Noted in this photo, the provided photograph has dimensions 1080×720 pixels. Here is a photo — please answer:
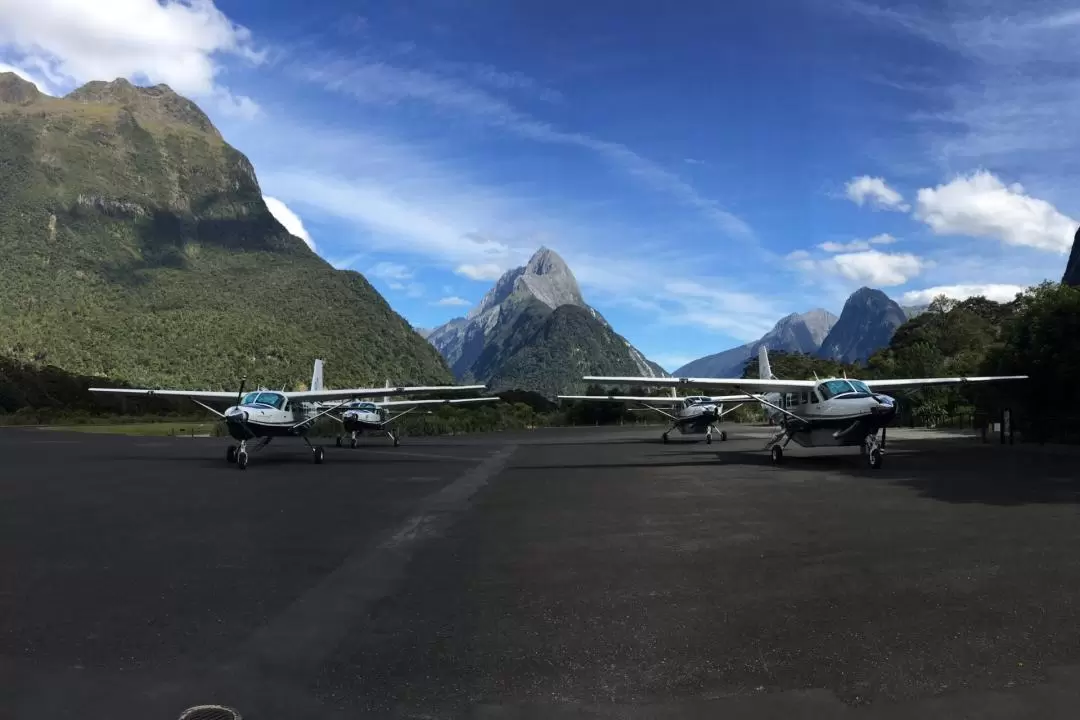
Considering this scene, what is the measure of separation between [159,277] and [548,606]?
139193 mm

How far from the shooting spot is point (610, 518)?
1164 centimetres

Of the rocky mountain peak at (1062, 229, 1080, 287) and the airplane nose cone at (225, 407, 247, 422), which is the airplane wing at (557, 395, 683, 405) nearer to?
the airplane nose cone at (225, 407, 247, 422)

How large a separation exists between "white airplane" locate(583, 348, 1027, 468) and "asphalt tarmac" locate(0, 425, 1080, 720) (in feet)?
19.6

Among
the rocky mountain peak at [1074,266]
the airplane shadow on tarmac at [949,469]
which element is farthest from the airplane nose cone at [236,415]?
the rocky mountain peak at [1074,266]

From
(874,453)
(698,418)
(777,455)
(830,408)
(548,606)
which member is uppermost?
(830,408)

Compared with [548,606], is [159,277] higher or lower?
higher

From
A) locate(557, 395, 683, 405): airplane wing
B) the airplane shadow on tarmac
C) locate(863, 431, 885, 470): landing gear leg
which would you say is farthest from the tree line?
locate(863, 431, 885, 470): landing gear leg

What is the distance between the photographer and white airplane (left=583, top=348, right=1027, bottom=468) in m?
20.0

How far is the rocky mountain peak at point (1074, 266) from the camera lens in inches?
→ 3974

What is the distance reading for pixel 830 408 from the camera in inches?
836

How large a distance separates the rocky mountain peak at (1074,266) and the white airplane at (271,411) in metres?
105

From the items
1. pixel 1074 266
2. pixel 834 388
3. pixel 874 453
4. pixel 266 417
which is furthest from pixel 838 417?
pixel 1074 266

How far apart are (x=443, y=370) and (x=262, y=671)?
516 ft

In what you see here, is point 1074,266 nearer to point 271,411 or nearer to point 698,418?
point 698,418
